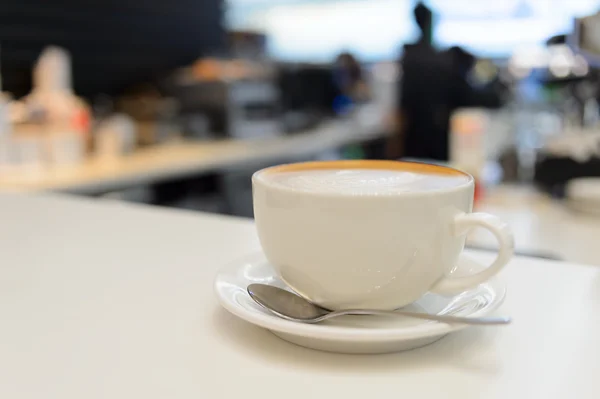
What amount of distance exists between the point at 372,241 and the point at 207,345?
12 cm

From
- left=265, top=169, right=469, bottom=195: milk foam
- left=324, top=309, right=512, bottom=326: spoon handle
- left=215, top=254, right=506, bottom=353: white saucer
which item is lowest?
left=215, top=254, right=506, bottom=353: white saucer

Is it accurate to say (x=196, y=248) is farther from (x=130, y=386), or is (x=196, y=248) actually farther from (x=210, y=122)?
(x=210, y=122)

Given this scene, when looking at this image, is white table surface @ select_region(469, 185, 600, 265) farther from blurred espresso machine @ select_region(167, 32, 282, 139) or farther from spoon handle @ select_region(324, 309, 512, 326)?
blurred espresso machine @ select_region(167, 32, 282, 139)

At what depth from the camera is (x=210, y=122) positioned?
2.96 metres

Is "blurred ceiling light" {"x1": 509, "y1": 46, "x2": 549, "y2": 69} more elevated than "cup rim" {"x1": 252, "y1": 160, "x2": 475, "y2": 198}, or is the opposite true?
"blurred ceiling light" {"x1": 509, "y1": 46, "x2": 549, "y2": 69}

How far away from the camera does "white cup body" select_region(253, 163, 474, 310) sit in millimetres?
376

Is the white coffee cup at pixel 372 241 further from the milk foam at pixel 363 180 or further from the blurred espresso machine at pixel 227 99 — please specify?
the blurred espresso machine at pixel 227 99

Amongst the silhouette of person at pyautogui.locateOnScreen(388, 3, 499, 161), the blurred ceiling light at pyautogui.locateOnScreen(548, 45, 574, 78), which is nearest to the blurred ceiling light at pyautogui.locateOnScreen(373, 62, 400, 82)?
the blurred ceiling light at pyautogui.locateOnScreen(548, 45, 574, 78)

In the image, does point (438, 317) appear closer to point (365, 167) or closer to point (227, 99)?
point (365, 167)

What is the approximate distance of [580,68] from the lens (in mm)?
1686

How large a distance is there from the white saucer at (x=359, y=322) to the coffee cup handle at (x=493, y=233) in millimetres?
20

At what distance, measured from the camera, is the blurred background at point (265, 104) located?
4.85ft

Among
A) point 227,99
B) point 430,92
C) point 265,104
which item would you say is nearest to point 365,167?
point 430,92

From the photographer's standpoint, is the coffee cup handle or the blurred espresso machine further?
the blurred espresso machine
